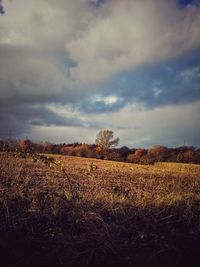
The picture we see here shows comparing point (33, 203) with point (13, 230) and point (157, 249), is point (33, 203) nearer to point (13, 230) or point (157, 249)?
point (13, 230)

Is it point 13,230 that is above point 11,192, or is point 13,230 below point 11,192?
below

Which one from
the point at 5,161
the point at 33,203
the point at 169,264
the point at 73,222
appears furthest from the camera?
the point at 5,161

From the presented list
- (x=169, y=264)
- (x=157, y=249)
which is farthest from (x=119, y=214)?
(x=169, y=264)

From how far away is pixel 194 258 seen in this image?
13.3ft

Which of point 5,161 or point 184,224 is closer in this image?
point 184,224

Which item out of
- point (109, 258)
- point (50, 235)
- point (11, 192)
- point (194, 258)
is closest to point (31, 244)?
point (50, 235)

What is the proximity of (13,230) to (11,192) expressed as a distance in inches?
51.8

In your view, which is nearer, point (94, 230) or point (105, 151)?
point (94, 230)

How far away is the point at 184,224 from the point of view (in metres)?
5.11

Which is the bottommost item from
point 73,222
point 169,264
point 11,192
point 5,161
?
point 169,264

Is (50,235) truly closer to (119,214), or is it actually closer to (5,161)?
(119,214)

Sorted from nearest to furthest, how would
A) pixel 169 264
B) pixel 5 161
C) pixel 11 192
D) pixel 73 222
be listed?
pixel 169 264 < pixel 73 222 < pixel 11 192 < pixel 5 161

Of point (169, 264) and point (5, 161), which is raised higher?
point (5, 161)

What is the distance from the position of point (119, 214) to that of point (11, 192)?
7.74 ft
